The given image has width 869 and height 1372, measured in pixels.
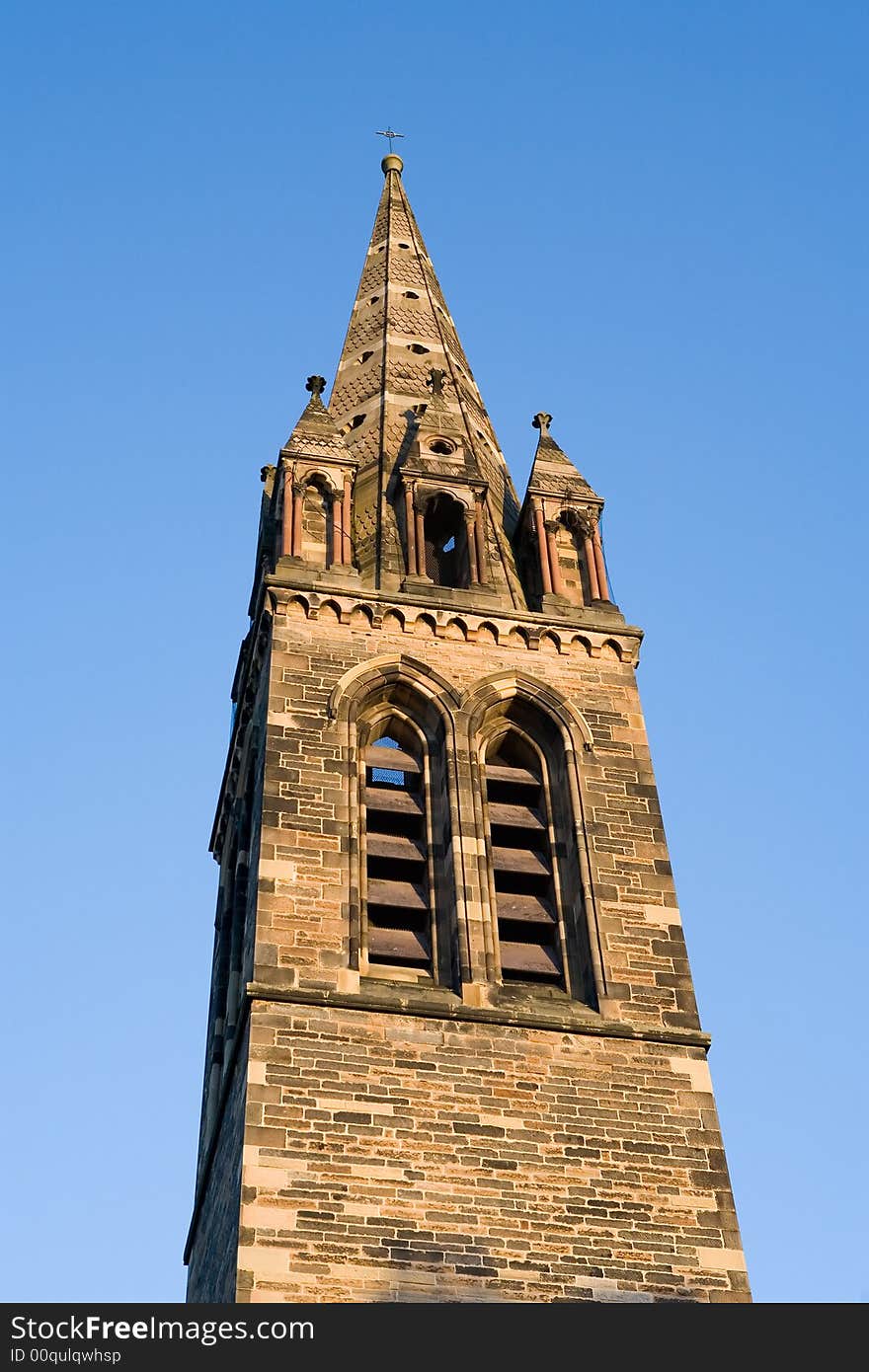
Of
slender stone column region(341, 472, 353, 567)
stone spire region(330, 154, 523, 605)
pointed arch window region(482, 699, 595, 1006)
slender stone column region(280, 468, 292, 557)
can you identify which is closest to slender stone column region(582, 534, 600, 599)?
stone spire region(330, 154, 523, 605)

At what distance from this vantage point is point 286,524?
93.1ft

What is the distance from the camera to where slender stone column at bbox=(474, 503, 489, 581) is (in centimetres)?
2866

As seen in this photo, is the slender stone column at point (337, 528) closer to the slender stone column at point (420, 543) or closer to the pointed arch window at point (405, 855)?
the slender stone column at point (420, 543)

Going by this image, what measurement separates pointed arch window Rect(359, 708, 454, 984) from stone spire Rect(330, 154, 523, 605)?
2750 mm

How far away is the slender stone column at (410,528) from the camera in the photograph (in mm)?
28188

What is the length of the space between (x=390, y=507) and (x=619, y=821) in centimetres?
678

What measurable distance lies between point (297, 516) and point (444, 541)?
278cm

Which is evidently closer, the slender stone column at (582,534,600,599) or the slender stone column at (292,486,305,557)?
the slender stone column at (292,486,305,557)

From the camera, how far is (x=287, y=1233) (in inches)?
770

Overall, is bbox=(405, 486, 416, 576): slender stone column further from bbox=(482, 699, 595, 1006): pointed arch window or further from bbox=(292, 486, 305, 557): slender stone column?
bbox=(482, 699, 595, 1006): pointed arch window

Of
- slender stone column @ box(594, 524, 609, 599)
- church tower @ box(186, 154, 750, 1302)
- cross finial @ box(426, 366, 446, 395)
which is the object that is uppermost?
cross finial @ box(426, 366, 446, 395)

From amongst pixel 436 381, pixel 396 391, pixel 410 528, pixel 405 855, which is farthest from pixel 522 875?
pixel 396 391

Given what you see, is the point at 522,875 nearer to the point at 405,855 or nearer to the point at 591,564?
the point at 405,855
